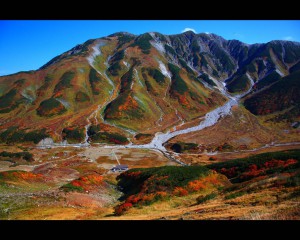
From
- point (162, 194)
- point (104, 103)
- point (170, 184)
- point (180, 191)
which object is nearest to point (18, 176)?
point (170, 184)

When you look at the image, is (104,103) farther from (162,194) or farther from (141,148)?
(162,194)

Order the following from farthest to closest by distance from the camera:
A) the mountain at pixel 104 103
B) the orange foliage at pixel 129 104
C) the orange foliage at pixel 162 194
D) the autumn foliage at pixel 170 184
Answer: the orange foliage at pixel 129 104, the mountain at pixel 104 103, the orange foliage at pixel 162 194, the autumn foliage at pixel 170 184

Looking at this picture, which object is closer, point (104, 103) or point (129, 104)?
point (129, 104)


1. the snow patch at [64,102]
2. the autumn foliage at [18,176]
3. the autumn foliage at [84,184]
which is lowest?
the autumn foliage at [84,184]

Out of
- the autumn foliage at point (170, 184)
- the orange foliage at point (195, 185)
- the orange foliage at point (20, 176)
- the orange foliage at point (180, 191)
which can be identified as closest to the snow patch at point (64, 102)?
the orange foliage at point (20, 176)

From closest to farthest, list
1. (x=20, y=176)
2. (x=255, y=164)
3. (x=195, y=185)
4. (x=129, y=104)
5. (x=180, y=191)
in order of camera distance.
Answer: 1. (x=180, y=191)
2. (x=195, y=185)
3. (x=20, y=176)
4. (x=255, y=164)
5. (x=129, y=104)

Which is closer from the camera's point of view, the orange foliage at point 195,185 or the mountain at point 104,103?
the orange foliage at point 195,185

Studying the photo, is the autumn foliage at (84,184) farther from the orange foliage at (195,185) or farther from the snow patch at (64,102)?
the snow patch at (64,102)

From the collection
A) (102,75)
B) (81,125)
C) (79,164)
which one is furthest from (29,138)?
(102,75)

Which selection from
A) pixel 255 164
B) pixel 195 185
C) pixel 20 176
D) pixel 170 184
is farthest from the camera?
pixel 255 164

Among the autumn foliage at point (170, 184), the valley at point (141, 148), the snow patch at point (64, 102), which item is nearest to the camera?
the valley at point (141, 148)
